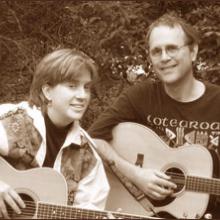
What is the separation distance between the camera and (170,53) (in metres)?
2.92

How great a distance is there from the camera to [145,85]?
3020mm

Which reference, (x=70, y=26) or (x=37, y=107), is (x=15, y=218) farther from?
(x=70, y=26)

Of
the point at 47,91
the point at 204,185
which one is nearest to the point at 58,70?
the point at 47,91

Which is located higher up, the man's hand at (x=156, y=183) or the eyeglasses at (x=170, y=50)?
the eyeglasses at (x=170, y=50)

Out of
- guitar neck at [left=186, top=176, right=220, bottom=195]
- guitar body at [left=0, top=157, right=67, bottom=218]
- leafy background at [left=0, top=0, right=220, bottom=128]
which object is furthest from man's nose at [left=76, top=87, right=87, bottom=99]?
leafy background at [left=0, top=0, right=220, bottom=128]

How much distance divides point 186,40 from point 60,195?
3.42 ft

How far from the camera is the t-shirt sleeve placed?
2957 millimetres

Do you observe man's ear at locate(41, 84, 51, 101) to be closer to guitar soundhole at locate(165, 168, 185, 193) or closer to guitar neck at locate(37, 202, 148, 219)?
guitar neck at locate(37, 202, 148, 219)

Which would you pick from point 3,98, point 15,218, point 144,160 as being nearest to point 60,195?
point 15,218

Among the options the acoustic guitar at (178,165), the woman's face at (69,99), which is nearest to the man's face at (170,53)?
the acoustic guitar at (178,165)

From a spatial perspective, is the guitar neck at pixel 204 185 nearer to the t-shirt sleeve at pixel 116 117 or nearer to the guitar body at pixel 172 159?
the guitar body at pixel 172 159

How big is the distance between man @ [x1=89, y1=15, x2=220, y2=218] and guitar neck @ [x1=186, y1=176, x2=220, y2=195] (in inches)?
3.5

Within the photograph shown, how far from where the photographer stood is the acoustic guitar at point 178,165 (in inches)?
109

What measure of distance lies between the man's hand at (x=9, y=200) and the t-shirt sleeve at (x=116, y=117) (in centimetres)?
66
